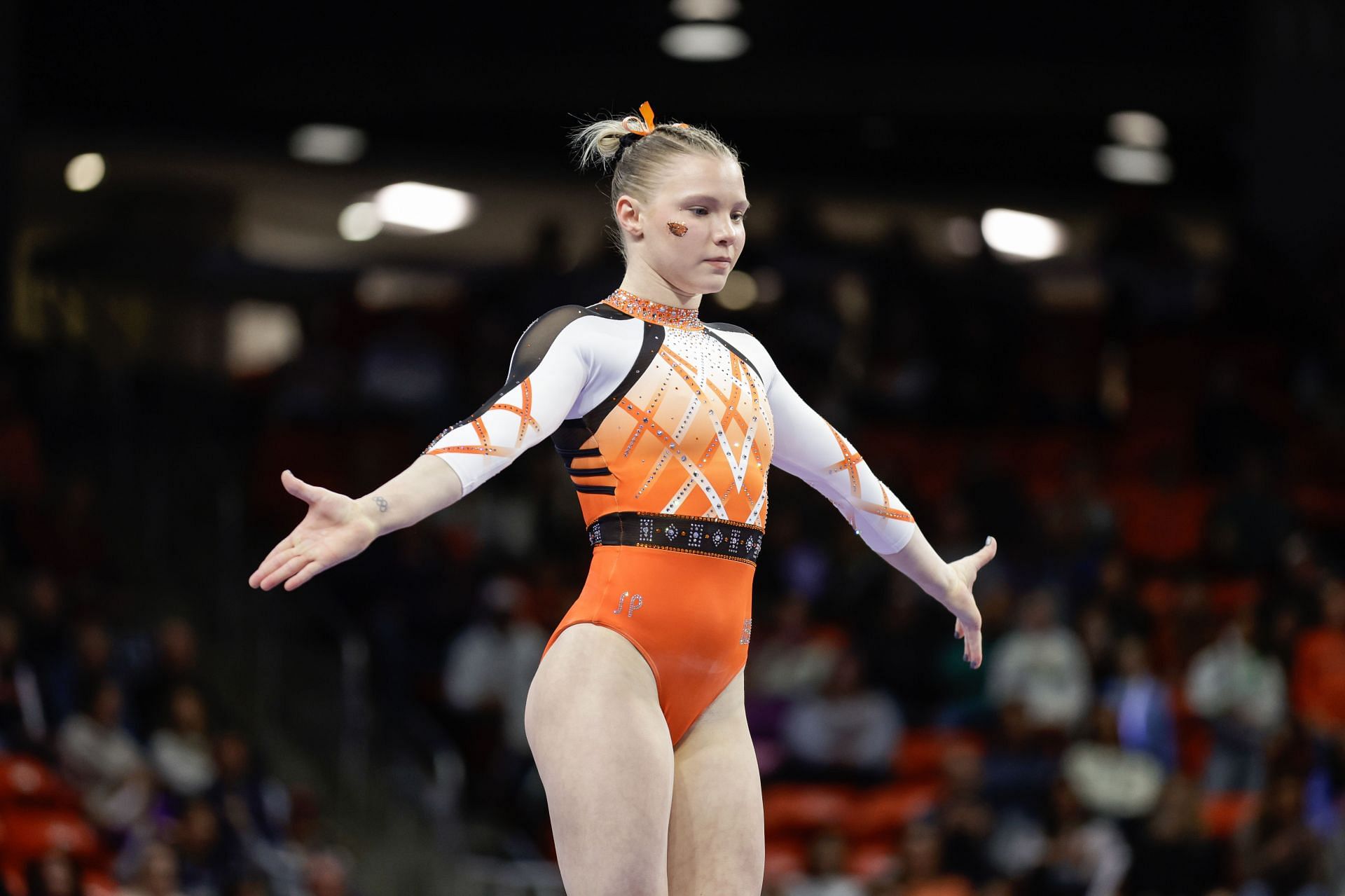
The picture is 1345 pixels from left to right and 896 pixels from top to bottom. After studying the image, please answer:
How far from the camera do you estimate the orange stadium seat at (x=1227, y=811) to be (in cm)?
966

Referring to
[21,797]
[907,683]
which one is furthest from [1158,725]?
[21,797]

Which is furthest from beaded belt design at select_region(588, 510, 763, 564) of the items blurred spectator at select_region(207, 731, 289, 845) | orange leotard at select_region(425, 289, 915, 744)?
blurred spectator at select_region(207, 731, 289, 845)

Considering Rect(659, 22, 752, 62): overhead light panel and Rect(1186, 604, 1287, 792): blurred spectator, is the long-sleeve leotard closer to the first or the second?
Rect(1186, 604, 1287, 792): blurred spectator

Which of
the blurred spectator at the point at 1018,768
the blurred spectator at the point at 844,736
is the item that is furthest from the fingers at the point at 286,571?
the blurred spectator at the point at 844,736

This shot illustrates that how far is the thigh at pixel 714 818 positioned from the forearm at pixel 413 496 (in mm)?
736

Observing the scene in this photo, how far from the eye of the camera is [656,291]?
3.63 meters

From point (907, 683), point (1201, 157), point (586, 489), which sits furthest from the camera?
point (1201, 157)

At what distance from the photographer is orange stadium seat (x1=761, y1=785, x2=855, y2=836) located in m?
10.5

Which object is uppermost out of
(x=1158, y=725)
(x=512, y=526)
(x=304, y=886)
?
(x=512, y=526)

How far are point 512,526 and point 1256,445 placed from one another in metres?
5.85

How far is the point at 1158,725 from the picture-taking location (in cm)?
1047

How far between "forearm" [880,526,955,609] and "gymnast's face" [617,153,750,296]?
0.80 meters

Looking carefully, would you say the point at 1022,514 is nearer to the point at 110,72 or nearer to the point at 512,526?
the point at 512,526

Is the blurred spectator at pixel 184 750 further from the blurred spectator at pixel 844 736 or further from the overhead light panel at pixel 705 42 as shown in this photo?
the overhead light panel at pixel 705 42
